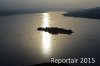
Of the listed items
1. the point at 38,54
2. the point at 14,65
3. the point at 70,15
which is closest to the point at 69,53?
the point at 38,54

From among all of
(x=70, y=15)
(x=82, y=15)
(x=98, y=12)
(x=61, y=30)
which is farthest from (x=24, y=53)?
(x=70, y=15)

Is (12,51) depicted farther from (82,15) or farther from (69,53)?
(82,15)

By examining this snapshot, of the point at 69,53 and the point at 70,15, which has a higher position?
the point at 70,15

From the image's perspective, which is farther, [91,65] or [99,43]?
[99,43]

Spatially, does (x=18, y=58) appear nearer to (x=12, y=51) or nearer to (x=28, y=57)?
(x=28, y=57)

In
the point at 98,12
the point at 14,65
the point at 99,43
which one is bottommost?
the point at 14,65

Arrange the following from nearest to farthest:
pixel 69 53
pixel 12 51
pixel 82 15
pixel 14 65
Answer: pixel 14 65
pixel 69 53
pixel 12 51
pixel 82 15

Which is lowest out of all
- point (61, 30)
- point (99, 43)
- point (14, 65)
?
point (14, 65)

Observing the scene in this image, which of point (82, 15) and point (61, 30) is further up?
point (82, 15)

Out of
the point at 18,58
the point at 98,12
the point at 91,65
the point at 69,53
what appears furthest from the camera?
the point at 98,12
